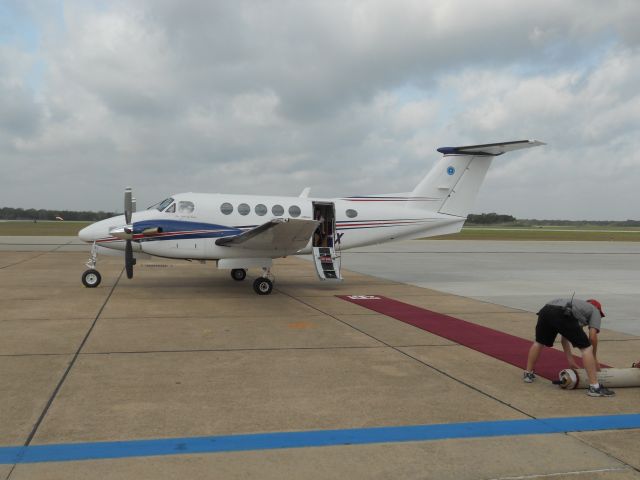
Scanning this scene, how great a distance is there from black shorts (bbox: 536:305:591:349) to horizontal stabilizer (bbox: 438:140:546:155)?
11.7 m

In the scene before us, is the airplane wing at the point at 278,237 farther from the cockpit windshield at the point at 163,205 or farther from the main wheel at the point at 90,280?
the main wheel at the point at 90,280

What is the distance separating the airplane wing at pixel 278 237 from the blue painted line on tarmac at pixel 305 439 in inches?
344

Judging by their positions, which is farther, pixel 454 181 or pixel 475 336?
pixel 454 181

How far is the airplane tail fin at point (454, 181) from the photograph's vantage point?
18625mm

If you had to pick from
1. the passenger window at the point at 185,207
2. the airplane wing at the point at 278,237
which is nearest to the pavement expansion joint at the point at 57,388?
the airplane wing at the point at 278,237

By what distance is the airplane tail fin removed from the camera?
18625 millimetres

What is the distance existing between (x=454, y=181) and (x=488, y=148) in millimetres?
1605

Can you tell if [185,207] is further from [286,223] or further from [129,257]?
[286,223]

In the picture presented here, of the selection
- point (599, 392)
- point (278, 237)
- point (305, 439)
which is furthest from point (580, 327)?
point (278, 237)

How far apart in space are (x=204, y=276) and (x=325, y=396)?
14061 mm

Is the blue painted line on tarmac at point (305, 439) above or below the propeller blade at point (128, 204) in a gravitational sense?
below

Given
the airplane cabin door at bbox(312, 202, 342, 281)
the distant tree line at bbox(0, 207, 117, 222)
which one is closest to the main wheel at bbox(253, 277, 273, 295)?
the airplane cabin door at bbox(312, 202, 342, 281)

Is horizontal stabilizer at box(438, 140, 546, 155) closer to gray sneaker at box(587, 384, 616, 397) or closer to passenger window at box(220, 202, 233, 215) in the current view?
passenger window at box(220, 202, 233, 215)

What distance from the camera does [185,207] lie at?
51.2 feet
